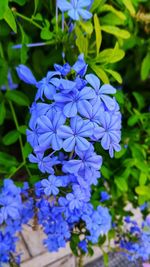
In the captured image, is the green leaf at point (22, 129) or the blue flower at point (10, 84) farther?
the blue flower at point (10, 84)

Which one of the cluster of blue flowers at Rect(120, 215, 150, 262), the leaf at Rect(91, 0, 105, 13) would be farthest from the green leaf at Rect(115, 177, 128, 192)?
the leaf at Rect(91, 0, 105, 13)

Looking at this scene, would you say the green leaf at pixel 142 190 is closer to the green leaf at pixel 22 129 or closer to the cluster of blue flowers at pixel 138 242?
the cluster of blue flowers at pixel 138 242

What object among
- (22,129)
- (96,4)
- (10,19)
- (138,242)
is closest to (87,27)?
(96,4)

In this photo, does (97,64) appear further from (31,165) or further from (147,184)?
(147,184)

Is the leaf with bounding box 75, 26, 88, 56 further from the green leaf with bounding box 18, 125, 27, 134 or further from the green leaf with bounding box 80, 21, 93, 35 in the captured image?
the green leaf with bounding box 18, 125, 27, 134

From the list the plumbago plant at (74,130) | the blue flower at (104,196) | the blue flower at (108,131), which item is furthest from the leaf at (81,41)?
the blue flower at (104,196)

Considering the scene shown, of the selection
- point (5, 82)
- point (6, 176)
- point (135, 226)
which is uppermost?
point (5, 82)

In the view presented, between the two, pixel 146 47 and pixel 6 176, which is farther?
pixel 146 47

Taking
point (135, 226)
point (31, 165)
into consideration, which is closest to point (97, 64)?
point (31, 165)
